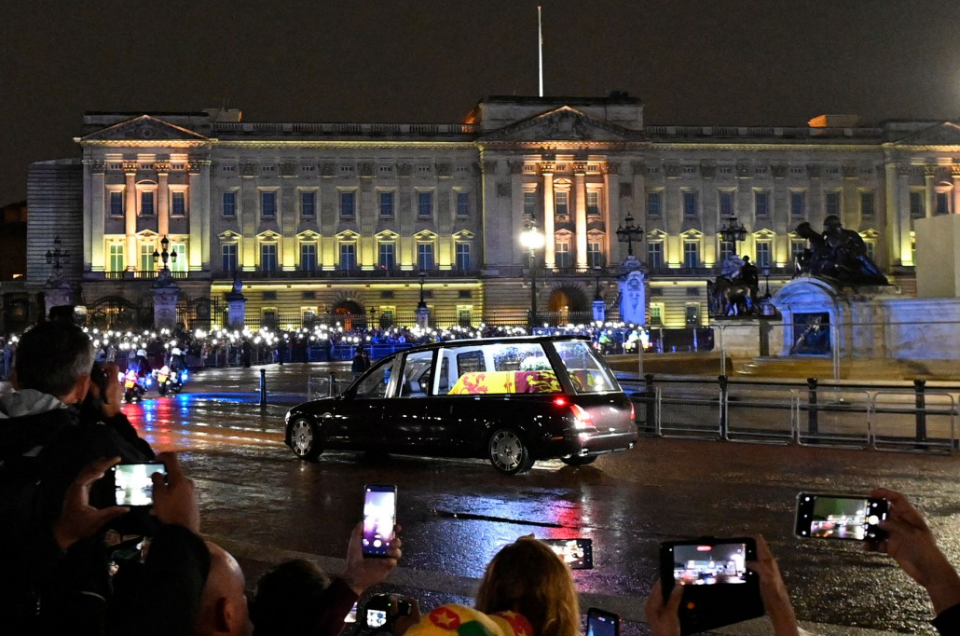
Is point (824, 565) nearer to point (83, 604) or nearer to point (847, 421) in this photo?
point (83, 604)

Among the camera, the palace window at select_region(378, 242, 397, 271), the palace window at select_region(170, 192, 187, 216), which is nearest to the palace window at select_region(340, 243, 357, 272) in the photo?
the palace window at select_region(378, 242, 397, 271)

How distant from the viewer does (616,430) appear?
42.7 ft

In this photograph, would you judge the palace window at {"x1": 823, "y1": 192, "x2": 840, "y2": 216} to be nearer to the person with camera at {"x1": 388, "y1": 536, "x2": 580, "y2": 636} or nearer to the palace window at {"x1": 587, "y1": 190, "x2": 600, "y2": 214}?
the palace window at {"x1": 587, "y1": 190, "x2": 600, "y2": 214}

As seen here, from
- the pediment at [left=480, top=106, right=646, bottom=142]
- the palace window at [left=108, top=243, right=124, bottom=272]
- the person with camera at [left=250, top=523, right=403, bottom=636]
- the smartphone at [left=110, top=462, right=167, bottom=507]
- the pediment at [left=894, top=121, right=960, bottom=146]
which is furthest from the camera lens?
the pediment at [left=894, top=121, right=960, bottom=146]

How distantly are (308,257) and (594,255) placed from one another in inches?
816

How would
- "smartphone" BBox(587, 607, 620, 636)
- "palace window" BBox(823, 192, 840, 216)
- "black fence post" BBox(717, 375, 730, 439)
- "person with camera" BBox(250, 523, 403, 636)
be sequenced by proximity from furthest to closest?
"palace window" BBox(823, 192, 840, 216) < "black fence post" BBox(717, 375, 730, 439) < "person with camera" BBox(250, 523, 403, 636) < "smartphone" BBox(587, 607, 620, 636)

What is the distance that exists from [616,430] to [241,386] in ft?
74.6

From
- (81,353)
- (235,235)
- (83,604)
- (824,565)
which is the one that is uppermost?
(235,235)

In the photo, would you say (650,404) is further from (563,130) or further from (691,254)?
(691,254)

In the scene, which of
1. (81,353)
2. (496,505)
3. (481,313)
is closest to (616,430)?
(496,505)

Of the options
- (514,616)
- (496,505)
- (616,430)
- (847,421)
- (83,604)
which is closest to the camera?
(514,616)

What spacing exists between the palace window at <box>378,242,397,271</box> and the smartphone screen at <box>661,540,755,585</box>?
73.9 meters

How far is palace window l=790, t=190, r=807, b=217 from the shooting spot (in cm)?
7950

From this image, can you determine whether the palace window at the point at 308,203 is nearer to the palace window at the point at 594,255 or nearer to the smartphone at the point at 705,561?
the palace window at the point at 594,255
